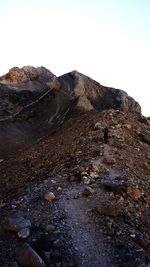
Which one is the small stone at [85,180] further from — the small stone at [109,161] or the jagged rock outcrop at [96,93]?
the jagged rock outcrop at [96,93]

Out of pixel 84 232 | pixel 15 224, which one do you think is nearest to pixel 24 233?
pixel 15 224

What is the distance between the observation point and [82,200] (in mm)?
8758

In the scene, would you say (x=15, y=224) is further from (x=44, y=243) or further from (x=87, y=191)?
(x=87, y=191)

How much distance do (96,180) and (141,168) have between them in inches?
78.4

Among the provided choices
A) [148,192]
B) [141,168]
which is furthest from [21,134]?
[148,192]

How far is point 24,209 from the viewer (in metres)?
8.69

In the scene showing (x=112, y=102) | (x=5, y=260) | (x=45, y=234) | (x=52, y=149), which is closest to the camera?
(x=5, y=260)

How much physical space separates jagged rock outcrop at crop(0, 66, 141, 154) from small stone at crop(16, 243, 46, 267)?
15.2m

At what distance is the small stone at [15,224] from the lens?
7.75m

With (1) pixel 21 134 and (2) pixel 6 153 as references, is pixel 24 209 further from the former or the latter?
(1) pixel 21 134

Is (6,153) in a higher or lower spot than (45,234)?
lower

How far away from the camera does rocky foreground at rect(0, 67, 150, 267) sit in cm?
712

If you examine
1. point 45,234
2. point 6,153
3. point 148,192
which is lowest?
point 6,153

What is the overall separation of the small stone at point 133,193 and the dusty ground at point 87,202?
0.02 meters
